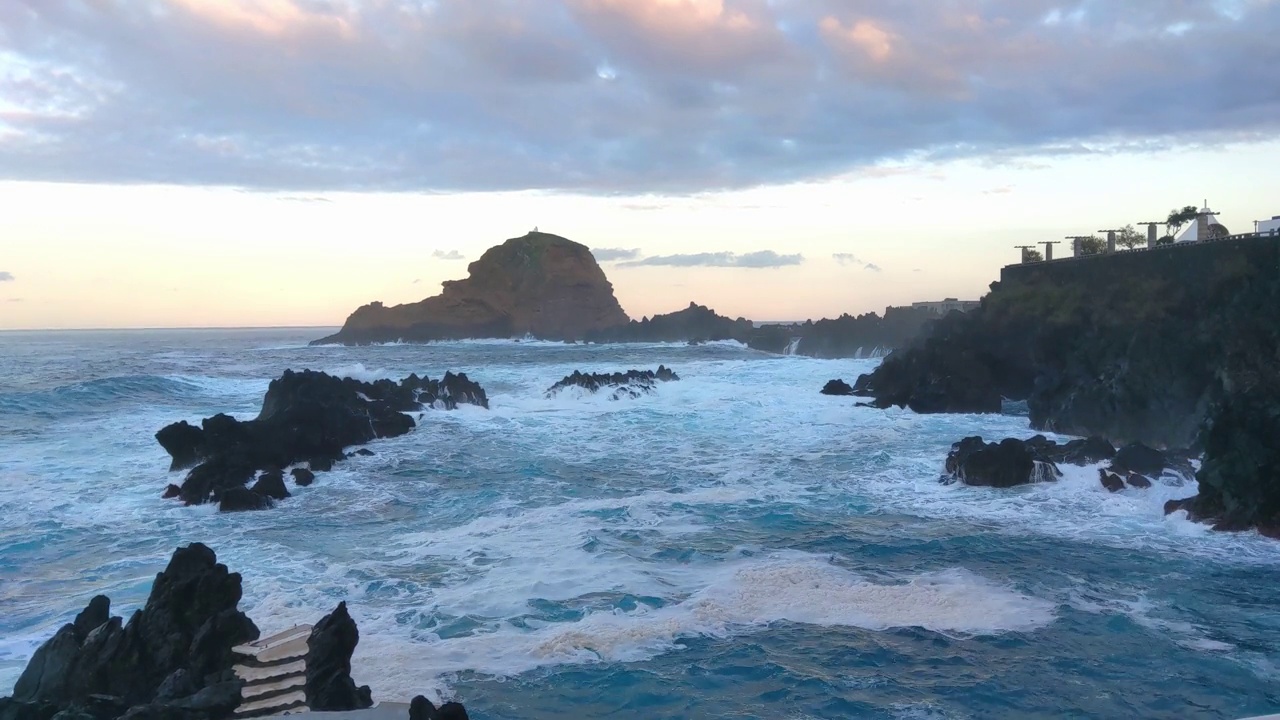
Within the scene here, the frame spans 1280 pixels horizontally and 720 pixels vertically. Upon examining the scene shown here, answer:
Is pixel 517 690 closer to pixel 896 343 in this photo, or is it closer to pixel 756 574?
pixel 756 574

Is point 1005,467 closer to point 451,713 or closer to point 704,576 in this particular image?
point 704,576

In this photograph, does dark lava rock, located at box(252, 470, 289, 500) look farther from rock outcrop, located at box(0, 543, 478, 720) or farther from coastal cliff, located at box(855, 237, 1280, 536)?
coastal cliff, located at box(855, 237, 1280, 536)

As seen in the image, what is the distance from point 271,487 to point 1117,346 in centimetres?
1939

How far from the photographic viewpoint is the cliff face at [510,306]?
94938 mm

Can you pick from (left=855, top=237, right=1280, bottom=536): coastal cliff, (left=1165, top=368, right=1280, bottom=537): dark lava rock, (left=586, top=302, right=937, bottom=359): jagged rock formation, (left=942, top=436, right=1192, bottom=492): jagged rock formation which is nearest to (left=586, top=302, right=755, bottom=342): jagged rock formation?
(left=586, top=302, right=937, bottom=359): jagged rock formation

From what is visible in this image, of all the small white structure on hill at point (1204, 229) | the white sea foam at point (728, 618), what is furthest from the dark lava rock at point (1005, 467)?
the small white structure on hill at point (1204, 229)

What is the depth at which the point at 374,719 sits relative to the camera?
6371 millimetres

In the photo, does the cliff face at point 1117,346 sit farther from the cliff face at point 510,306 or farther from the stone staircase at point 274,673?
the cliff face at point 510,306

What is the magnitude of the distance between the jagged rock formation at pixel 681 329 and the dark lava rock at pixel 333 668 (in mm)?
76442

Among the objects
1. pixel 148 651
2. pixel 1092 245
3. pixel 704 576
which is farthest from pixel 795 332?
pixel 148 651

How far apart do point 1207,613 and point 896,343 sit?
4761 centimetres

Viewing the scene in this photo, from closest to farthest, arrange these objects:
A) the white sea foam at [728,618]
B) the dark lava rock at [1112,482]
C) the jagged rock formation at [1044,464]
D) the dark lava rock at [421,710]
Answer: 1. the dark lava rock at [421,710]
2. the white sea foam at [728,618]
3. the dark lava rock at [1112,482]
4. the jagged rock formation at [1044,464]

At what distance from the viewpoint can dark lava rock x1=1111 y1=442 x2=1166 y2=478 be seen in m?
16.0

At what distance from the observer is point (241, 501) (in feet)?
51.1
